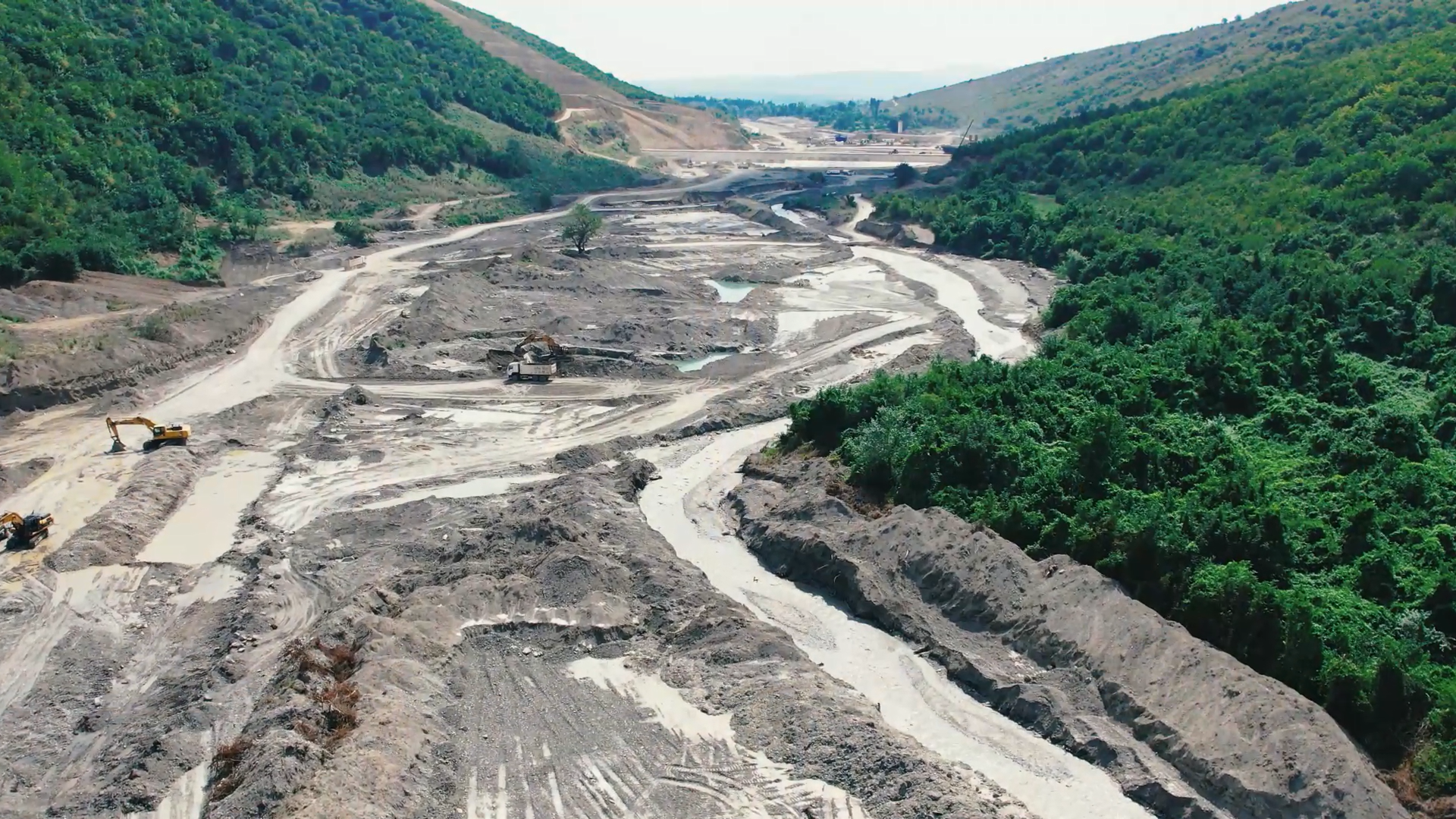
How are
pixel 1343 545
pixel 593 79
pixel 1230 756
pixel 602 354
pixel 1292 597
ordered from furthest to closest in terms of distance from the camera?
pixel 593 79
pixel 602 354
pixel 1343 545
pixel 1292 597
pixel 1230 756

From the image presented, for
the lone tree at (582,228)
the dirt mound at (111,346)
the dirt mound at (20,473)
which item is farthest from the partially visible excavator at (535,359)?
the lone tree at (582,228)

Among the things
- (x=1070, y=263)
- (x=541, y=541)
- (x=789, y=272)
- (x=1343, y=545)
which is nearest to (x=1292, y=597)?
(x=1343, y=545)

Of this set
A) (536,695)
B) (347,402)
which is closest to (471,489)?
(347,402)

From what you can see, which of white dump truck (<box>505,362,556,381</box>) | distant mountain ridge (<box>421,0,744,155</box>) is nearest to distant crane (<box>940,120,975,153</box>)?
distant mountain ridge (<box>421,0,744,155</box>)

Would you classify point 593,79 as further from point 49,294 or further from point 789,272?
point 49,294

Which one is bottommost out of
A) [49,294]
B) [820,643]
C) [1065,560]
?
[820,643]

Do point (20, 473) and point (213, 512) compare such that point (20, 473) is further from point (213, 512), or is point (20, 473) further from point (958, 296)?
point (958, 296)
